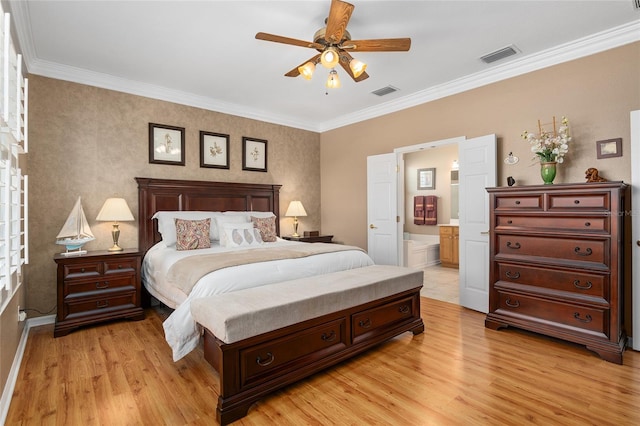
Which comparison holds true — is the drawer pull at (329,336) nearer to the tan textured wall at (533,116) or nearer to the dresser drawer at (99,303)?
the dresser drawer at (99,303)

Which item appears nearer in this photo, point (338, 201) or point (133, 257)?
point (133, 257)

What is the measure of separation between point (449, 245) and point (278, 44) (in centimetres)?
522

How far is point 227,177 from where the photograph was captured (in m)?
4.96

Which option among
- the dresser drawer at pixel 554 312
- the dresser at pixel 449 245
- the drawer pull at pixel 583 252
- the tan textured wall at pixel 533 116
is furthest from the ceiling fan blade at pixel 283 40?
the dresser at pixel 449 245

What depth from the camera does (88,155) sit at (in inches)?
150

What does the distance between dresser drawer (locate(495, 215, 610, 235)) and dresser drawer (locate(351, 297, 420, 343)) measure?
4.18ft

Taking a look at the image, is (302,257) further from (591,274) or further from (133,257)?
(591,274)

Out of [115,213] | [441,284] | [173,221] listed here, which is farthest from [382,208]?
[115,213]

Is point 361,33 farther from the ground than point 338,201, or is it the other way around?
point 361,33

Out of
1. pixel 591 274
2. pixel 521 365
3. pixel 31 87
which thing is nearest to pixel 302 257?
pixel 521 365

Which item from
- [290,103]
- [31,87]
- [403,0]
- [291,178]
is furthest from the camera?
[291,178]

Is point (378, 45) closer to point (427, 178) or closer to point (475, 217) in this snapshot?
point (475, 217)

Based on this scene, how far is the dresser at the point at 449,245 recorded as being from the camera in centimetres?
658

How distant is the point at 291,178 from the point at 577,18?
4136 millimetres
